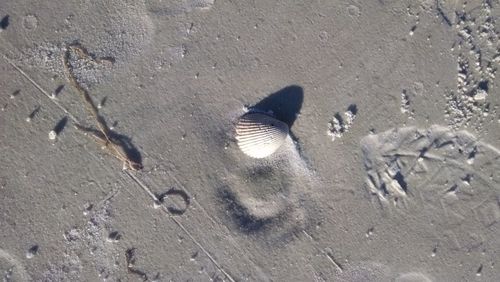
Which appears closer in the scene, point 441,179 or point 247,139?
point 247,139

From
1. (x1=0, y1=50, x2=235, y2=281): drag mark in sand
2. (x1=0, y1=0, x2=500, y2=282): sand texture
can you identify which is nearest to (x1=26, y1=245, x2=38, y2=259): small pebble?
(x1=0, y1=0, x2=500, y2=282): sand texture

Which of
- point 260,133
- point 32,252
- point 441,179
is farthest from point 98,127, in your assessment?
point 441,179

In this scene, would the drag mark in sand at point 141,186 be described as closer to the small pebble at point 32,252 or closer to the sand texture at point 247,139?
the sand texture at point 247,139

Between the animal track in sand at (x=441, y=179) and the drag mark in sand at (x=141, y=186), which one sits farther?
the animal track in sand at (x=441, y=179)

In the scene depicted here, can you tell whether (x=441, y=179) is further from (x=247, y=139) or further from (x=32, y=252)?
(x=32, y=252)

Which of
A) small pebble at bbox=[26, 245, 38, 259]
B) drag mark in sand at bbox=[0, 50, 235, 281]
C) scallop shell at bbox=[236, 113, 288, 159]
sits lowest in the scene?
small pebble at bbox=[26, 245, 38, 259]

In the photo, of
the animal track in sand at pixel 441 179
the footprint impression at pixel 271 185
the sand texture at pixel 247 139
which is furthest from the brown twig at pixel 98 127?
the animal track in sand at pixel 441 179

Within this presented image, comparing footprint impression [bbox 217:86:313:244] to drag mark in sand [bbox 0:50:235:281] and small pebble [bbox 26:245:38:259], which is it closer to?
drag mark in sand [bbox 0:50:235:281]
